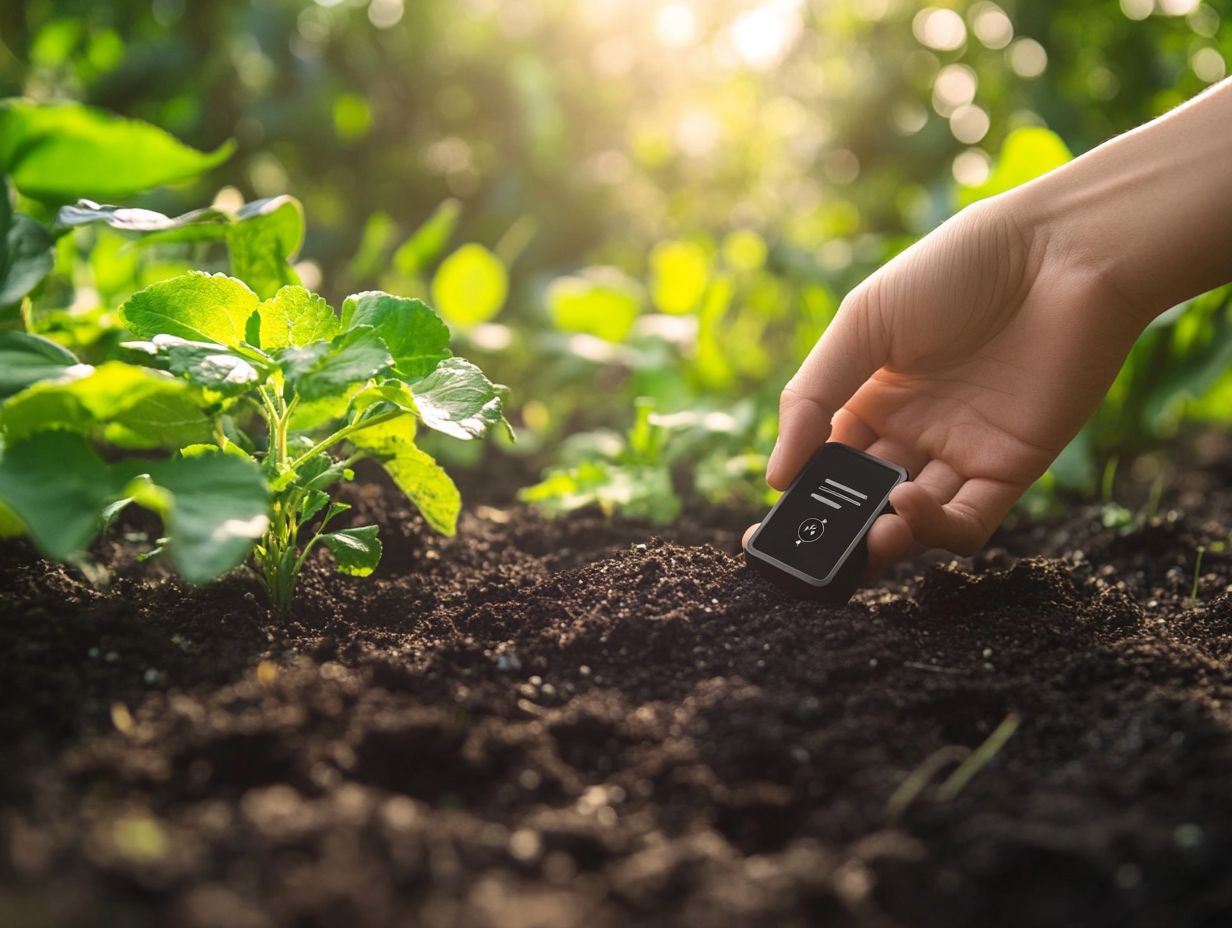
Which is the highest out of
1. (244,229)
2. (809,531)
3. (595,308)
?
(244,229)

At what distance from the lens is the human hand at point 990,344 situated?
1523mm

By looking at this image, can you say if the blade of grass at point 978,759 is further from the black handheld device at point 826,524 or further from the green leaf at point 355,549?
the green leaf at point 355,549

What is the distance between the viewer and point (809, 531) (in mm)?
1432

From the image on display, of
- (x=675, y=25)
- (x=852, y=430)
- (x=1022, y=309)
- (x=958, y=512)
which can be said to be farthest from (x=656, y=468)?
(x=675, y=25)

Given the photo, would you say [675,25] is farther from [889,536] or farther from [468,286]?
[889,536]

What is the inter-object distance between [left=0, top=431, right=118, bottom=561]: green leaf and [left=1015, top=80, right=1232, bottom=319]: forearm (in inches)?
55.2

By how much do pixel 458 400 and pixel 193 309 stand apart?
371 millimetres

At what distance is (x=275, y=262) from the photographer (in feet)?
5.05

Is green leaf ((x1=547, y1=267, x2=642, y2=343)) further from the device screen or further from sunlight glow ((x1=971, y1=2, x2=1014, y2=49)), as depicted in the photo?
sunlight glow ((x1=971, y1=2, x2=1014, y2=49))

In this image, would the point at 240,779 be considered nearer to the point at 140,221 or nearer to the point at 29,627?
the point at 29,627

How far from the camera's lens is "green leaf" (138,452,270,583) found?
0.93 meters

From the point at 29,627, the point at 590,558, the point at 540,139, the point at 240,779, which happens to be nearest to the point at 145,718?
the point at 240,779

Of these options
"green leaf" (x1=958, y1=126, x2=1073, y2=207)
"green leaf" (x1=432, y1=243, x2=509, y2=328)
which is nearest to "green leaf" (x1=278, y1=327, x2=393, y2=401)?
"green leaf" (x1=432, y1=243, x2=509, y2=328)

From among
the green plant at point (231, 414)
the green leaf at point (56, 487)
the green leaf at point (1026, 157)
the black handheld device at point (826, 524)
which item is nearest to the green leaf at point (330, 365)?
the green plant at point (231, 414)
